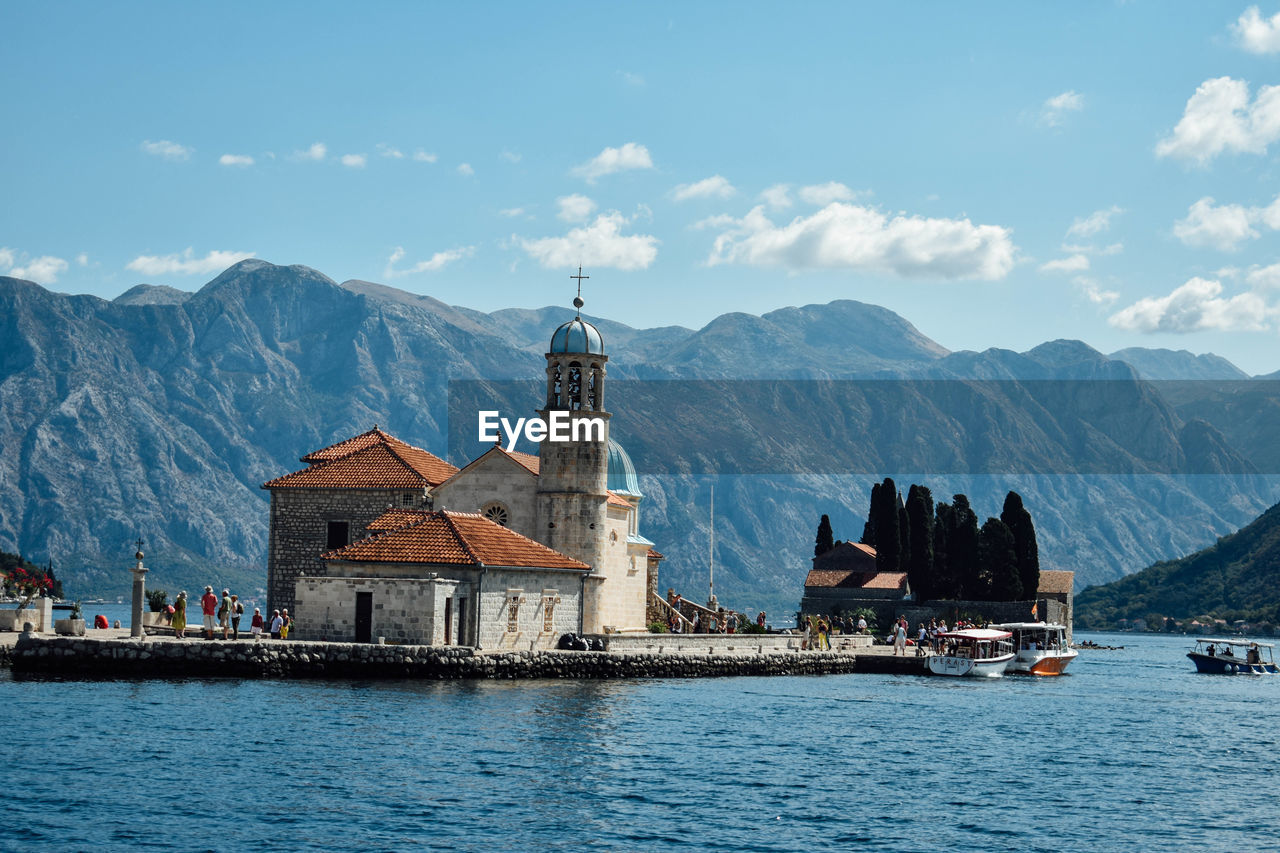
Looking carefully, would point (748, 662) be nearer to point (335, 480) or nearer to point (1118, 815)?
point (335, 480)

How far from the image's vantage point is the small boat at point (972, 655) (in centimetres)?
6862

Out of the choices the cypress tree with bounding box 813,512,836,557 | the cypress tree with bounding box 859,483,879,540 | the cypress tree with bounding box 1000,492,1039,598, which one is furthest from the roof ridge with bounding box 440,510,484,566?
the cypress tree with bounding box 813,512,836,557

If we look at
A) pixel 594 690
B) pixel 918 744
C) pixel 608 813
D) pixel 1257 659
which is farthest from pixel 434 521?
pixel 1257 659

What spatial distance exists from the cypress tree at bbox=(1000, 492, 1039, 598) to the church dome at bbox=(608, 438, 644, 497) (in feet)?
141

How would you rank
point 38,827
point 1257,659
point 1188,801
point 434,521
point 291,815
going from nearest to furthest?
point 38,827
point 291,815
point 1188,801
point 434,521
point 1257,659

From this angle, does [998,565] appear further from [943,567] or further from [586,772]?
[586,772]

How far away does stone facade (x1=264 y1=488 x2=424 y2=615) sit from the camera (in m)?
57.9

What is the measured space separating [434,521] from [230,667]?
27.4 feet

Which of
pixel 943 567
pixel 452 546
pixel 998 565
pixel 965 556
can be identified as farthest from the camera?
pixel 943 567

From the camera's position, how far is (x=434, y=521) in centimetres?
5003

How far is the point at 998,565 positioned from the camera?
10344cm

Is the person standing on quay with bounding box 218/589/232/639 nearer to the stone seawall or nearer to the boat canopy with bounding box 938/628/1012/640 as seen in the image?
the stone seawall

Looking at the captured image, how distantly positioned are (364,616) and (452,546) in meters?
3.50

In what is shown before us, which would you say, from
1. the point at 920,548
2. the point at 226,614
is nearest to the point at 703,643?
the point at 226,614
